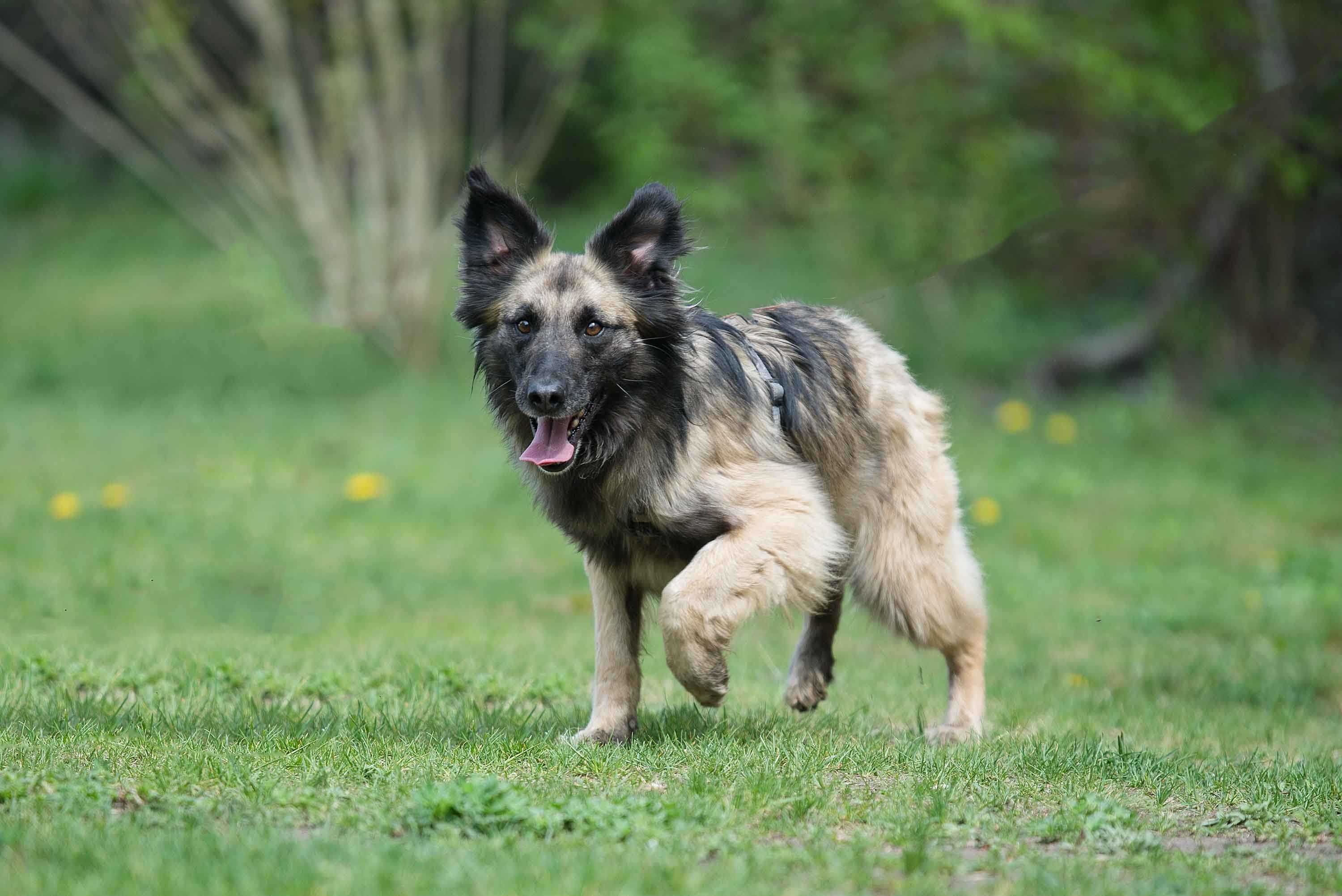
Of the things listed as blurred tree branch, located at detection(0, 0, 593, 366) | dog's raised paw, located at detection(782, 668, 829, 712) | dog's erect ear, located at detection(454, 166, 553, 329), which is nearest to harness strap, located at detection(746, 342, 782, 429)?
dog's erect ear, located at detection(454, 166, 553, 329)

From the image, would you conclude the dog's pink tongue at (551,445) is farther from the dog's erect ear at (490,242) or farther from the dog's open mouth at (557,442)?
→ the dog's erect ear at (490,242)

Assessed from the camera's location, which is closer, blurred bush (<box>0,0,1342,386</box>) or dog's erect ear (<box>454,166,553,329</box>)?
dog's erect ear (<box>454,166,553,329</box>)

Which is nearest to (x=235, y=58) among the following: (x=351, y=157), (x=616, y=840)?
(x=351, y=157)

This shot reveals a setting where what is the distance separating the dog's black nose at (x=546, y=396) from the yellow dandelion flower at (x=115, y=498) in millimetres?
6555

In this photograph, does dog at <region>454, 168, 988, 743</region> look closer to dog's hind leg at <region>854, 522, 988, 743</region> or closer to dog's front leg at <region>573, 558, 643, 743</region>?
dog's front leg at <region>573, 558, 643, 743</region>

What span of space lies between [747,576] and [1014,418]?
9.84 meters

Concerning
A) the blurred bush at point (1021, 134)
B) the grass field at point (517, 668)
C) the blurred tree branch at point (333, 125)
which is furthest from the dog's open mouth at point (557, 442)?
the blurred tree branch at point (333, 125)

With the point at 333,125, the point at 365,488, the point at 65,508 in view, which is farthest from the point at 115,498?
the point at 333,125

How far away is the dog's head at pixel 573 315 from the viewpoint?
5.15 metres

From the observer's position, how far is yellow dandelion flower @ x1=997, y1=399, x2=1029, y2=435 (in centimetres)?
1435

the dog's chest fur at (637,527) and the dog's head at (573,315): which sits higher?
the dog's head at (573,315)

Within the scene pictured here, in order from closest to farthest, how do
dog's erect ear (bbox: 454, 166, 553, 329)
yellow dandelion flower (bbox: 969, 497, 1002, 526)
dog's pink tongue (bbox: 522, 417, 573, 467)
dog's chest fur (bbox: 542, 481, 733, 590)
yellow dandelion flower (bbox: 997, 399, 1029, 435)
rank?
dog's pink tongue (bbox: 522, 417, 573, 467), dog's chest fur (bbox: 542, 481, 733, 590), dog's erect ear (bbox: 454, 166, 553, 329), yellow dandelion flower (bbox: 969, 497, 1002, 526), yellow dandelion flower (bbox: 997, 399, 1029, 435)

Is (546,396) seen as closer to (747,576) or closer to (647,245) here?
(647,245)

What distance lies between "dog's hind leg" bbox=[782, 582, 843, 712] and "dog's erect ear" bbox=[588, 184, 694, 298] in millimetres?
1641
